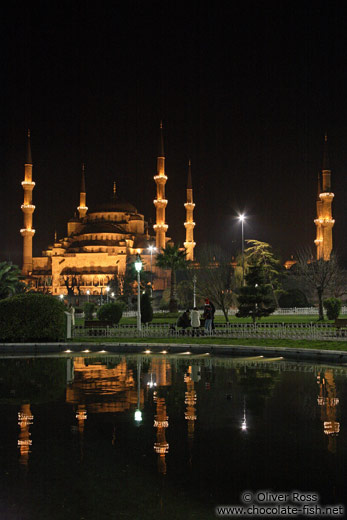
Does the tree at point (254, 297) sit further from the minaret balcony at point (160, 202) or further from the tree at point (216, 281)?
the minaret balcony at point (160, 202)

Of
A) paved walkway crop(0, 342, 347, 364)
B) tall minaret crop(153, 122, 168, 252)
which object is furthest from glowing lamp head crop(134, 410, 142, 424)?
tall minaret crop(153, 122, 168, 252)

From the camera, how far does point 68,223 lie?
97.6 meters

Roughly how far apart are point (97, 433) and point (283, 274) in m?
45.3

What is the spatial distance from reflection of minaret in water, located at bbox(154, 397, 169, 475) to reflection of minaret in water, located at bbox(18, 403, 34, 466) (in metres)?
1.22

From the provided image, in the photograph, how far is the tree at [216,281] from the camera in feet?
114

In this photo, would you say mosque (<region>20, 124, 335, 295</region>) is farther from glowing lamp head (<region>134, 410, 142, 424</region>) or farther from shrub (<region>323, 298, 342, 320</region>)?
glowing lamp head (<region>134, 410, 142, 424</region>)

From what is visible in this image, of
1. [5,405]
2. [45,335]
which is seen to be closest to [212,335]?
[45,335]

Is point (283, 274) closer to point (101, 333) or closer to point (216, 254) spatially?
point (216, 254)

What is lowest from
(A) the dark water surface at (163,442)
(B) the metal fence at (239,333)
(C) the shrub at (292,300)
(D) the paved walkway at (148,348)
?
(A) the dark water surface at (163,442)

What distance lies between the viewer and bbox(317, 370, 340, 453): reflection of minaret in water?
19.6ft

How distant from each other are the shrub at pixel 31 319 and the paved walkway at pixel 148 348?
1040 mm

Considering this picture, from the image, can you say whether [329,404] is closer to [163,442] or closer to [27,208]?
[163,442]

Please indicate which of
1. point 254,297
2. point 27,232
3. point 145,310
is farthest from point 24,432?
point 27,232

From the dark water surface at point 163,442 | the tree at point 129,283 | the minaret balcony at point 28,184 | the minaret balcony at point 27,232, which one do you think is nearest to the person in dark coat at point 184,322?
the dark water surface at point 163,442
